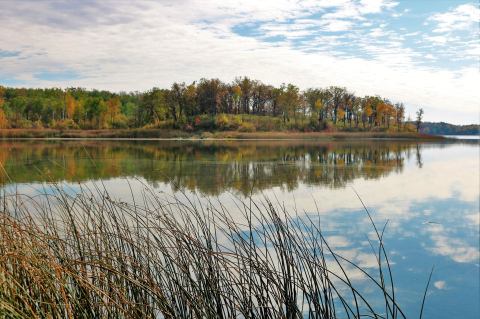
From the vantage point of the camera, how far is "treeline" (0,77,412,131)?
7400 cm

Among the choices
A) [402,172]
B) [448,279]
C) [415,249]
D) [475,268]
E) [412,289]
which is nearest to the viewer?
[412,289]

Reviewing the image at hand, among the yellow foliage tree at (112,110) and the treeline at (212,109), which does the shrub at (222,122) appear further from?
the yellow foliage tree at (112,110)

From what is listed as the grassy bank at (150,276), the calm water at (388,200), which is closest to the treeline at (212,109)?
the calm water at (388,200)

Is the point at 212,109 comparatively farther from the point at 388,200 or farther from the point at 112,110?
the point at 388,200

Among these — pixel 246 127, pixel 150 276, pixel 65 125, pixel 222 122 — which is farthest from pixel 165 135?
pixel 150 276

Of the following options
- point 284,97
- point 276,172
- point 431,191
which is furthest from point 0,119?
point 431,191

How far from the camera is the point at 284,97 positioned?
245ft

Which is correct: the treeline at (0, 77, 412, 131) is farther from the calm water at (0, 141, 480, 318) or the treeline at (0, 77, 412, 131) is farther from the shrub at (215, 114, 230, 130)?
the calm water at (0, 141, 480, 318)

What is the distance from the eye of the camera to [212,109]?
77250mm

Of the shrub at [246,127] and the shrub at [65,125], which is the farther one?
the shrub at [65,125]

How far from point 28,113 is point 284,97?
172 feet

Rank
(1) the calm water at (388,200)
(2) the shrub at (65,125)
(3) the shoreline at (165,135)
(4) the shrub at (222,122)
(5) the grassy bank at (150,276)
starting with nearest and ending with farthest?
(5) the grassy bank at (150,276) < (1) the calm water at (388,200) < (3) the shoreline at (165,135) < (4) the shrub at (222,122) < (2) the shrub at (65,125)

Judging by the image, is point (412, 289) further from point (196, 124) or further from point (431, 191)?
point (196, 124)

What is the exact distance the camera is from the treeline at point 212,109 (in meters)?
74.0
